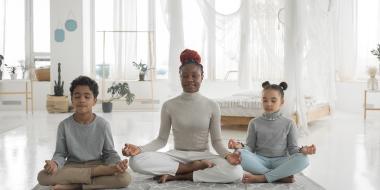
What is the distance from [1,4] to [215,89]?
4497mm

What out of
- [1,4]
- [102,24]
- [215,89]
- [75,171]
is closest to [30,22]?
[1,4]

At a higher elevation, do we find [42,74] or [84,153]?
[42,74]

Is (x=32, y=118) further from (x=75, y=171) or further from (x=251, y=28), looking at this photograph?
(x=75, y=171)

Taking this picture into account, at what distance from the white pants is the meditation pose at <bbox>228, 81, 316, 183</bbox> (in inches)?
5.0

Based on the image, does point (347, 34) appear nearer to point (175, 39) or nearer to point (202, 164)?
point (175, 39)

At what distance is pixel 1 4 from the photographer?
→ 9.08m

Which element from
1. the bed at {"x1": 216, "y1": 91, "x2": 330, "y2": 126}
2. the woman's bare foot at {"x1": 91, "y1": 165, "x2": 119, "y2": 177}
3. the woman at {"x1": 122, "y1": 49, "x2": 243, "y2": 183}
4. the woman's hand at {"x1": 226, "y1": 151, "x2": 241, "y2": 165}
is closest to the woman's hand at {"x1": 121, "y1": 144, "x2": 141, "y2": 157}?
the woman at {"x1": 122, "y1": 49, "x2": 243, "y2": 183}

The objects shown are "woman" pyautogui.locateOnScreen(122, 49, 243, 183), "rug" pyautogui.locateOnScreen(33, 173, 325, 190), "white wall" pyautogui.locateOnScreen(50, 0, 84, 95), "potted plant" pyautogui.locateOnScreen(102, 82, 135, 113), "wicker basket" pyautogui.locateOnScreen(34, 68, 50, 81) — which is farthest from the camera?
"wicker basket" pyautogui.locateOnScreen(34, 68, 50, 81)

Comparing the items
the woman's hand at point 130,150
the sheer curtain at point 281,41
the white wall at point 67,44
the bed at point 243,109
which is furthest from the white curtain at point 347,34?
the woman's hand at point 130,150

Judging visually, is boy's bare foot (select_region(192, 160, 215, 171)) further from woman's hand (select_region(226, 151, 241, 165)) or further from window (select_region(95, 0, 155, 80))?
window (select_region(95, 0, 155, 80))

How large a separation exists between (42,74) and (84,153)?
21.8 feet

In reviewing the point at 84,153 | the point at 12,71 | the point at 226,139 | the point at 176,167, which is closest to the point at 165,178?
the point at 176,167

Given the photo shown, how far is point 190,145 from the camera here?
316 cm

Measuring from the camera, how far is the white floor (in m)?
3.42
